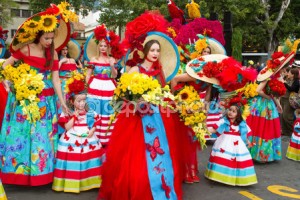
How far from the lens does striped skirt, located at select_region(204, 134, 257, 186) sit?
5156mm

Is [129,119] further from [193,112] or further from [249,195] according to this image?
[249,195]

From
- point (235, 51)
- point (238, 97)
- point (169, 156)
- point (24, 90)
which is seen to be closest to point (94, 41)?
point (24, 90)

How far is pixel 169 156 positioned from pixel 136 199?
2.09 ft

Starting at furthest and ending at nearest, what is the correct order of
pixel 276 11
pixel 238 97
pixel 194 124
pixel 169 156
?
pixel 276 11 < pixel 238 97 < pixel 194 124 < pixel 169 156

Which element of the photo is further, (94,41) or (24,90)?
(94,41)

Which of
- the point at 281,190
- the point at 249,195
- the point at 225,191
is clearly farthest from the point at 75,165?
the point at 281,190

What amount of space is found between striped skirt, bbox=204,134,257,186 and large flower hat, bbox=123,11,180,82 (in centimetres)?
144

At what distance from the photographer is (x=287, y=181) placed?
569 centimetres

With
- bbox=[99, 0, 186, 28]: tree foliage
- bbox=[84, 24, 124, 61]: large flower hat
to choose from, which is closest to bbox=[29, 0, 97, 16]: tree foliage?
bbox=[99, 0, 186, 28]: tree foliage

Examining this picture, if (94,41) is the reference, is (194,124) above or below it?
below

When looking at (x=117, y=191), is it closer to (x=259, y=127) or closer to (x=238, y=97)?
(x=238, y=97)

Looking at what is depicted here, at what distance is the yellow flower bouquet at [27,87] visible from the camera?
473 centimetres

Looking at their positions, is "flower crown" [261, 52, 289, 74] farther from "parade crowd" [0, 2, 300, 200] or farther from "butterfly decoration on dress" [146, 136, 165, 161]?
"butterfly decoration on dress" [146, 136, 165, 161]

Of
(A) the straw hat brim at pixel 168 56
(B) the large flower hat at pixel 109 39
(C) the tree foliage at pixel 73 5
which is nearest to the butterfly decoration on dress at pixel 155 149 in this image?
(A) the straw hat brim at pixel 168 56
